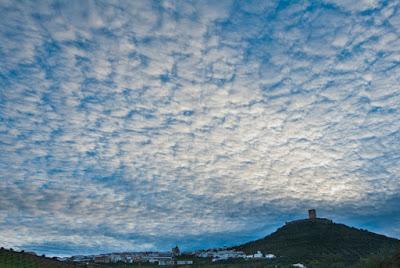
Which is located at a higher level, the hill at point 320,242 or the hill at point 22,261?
→ the hill at point 320,242

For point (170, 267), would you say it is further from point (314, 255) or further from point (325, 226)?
point (325, 226)

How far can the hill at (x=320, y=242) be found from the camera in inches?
2778

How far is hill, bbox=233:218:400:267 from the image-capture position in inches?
2778

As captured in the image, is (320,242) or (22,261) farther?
(320,242)

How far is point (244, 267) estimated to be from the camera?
189 feet

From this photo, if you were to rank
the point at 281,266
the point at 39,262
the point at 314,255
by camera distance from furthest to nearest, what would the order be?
1. the point at 314,255
2. the point at 281,266
3. the point at 39,262

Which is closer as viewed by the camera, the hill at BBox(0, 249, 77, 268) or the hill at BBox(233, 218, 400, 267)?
the hill at BBox(0, 249, 77, 268)

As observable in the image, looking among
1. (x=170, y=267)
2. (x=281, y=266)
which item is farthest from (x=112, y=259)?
(x=281, y=266)

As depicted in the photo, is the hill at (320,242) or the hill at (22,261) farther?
the hill at (320,242)

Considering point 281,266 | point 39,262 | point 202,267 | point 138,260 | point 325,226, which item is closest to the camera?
point 39,262

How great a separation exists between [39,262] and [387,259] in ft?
143

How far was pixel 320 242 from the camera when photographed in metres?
88.9

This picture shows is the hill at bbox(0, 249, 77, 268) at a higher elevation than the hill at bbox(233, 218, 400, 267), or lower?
lower

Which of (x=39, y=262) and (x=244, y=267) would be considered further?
(x=244, y=267)
